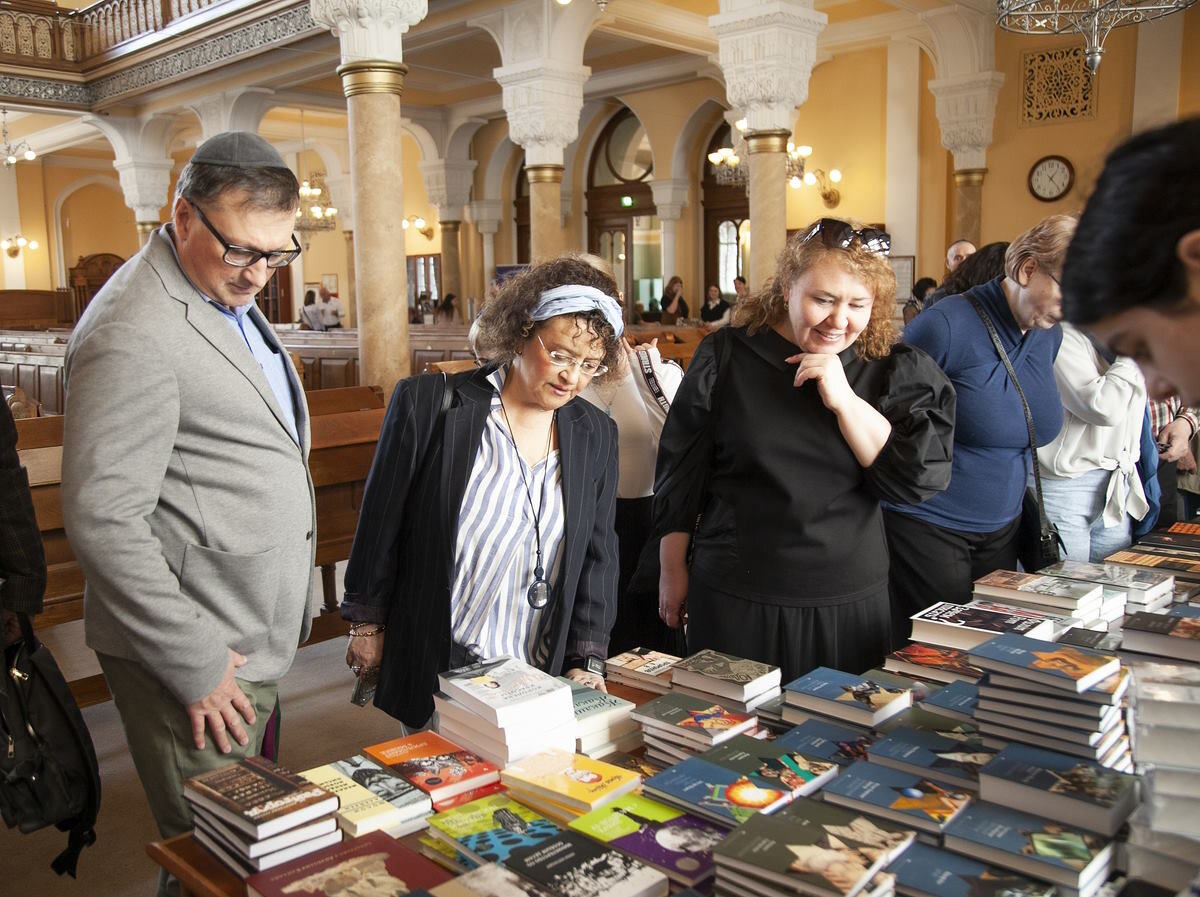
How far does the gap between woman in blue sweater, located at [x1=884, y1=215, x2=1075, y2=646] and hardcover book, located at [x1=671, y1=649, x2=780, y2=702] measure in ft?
3.20

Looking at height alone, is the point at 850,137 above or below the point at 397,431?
above

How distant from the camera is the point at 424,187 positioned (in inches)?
811

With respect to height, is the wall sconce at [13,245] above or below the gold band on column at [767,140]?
above

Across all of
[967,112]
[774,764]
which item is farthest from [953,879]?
[967,112]

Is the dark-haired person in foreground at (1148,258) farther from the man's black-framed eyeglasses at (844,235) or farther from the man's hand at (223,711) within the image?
the man's hand at (223,711)

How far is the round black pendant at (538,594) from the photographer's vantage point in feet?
6.85

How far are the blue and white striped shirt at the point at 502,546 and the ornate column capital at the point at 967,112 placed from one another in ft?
36.7

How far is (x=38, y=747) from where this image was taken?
76.0 inches

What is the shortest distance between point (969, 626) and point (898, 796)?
2.20 feet

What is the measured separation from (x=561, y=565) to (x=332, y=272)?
70.6 ft

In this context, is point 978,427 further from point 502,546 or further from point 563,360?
point 502,546

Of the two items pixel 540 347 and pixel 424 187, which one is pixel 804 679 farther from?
pixel 424 187

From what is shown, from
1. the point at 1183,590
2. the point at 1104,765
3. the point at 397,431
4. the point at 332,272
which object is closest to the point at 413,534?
the point at 397,431

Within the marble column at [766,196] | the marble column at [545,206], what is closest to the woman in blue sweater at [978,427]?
the marble column at [766,196]
